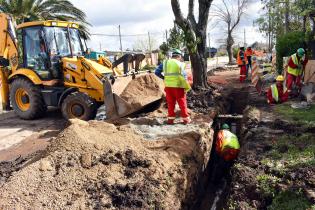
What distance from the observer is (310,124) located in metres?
7.48

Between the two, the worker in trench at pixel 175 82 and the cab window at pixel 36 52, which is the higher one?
the cab window at pixel 36 52

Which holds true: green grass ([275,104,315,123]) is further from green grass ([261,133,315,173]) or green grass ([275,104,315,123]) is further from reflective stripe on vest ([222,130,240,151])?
reflective stripe on vest ([222,130,240,151])

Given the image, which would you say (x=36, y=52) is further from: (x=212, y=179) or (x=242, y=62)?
(x=242, y=62)

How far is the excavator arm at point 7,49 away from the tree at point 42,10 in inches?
317

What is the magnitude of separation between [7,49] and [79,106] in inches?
136

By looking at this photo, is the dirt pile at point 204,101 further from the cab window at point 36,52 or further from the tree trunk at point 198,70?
the cab window at point 36,52

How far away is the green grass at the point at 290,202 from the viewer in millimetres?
4297

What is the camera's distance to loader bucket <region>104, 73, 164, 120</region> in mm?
8422

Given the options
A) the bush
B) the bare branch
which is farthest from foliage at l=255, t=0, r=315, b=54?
the bare branch


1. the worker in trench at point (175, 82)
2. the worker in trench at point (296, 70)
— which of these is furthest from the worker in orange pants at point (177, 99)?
the worker in trench at point (296, 70)

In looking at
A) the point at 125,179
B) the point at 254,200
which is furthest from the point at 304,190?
the point at 125,179

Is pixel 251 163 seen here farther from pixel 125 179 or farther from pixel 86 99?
pixel 86 99

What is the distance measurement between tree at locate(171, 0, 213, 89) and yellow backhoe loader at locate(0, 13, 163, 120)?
2052 millimetres

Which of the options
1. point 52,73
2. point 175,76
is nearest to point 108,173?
point 175,76
